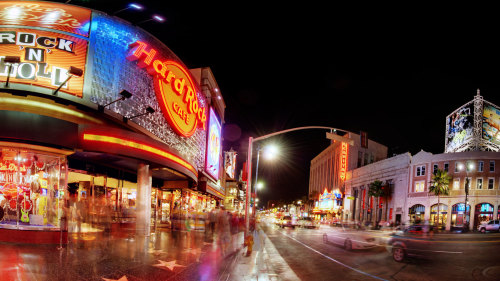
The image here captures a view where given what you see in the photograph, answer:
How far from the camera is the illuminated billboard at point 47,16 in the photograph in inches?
512

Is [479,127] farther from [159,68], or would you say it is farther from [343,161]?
[159,68]

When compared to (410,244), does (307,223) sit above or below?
below

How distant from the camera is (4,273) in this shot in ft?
25.3

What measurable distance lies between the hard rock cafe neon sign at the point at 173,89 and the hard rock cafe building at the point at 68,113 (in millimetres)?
113

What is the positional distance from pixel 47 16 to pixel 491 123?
6658 centimetres

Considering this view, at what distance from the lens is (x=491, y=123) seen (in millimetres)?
58469

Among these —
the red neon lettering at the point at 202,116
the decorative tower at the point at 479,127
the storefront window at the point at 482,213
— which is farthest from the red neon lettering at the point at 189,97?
the decorative tower at the point at 479,127

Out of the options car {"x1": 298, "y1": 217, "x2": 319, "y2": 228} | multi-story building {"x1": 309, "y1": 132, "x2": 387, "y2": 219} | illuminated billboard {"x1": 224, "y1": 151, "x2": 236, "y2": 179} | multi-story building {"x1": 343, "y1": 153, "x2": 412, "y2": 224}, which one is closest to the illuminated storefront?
multi-story building {"x1": 309, "y1": 132, "x2": 387, "y2": 219}

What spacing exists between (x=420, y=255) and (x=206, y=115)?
21807 mm

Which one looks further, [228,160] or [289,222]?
[228,160]

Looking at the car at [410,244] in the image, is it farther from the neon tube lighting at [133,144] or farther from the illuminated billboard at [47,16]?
the illuminated billboard at [47,16]

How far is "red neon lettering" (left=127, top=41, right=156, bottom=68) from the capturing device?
1681 centimetres

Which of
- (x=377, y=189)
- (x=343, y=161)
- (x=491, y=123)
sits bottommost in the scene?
(x=377, y=189)

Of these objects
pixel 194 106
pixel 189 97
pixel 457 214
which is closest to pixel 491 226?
pixel 457 214
